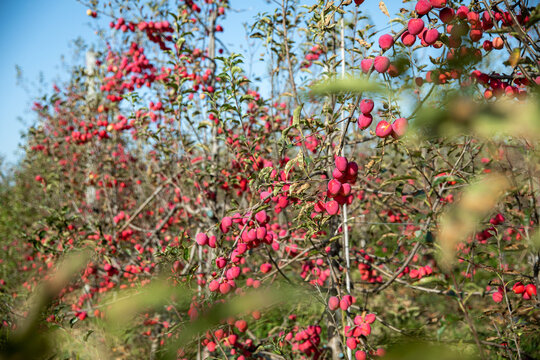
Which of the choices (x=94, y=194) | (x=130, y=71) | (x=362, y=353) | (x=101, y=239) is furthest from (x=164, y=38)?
(x=362, y=353)

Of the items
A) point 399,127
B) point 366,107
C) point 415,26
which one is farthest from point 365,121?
point 415,26

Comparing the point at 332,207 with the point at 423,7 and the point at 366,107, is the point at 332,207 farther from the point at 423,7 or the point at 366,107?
the point at 423,7

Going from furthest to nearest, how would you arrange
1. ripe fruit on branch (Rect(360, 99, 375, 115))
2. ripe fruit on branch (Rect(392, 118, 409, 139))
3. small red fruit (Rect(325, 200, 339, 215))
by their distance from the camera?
small red fruit (Rect(325, 200, 339, 215))
ripe fruit on branch (Rect(360, 99, 375, 115))
ripe fruit on branch (Rect(392, 118, 409, 139))

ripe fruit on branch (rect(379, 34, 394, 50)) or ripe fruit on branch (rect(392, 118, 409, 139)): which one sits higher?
ripe fruit on branch (rect(379, 34, 394, 50))

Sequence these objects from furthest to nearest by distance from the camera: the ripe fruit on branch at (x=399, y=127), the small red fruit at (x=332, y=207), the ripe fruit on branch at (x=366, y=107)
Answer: the small red fruit at (x=332, y=207) → the ripe fruit on branch at (x=366, y=107) → the ripe fruit on branch at (x=399, y=127)

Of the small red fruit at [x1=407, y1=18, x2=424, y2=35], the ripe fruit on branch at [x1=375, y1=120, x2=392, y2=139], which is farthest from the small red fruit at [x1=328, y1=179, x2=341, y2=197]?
the small red fruit at [x1=407, y1=18, x2=424, y2=35]

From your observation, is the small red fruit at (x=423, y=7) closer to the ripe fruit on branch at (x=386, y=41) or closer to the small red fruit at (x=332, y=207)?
the ripe fruit on branch at (x=386, y=41)

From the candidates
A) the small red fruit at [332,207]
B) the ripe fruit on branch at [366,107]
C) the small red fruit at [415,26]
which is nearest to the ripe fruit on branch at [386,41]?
the small red fruit at [415,26]

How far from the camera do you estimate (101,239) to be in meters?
2.46

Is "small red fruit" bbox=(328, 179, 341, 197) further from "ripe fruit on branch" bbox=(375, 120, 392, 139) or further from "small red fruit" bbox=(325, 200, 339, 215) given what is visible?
"ripe fruit on branch" bbox=(375, 120, 392, 139)

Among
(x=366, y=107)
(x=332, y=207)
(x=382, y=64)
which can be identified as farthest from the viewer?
(x=332, y=207)

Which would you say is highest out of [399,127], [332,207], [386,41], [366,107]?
[386,41]

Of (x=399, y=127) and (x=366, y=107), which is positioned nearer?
(x=399, y=127)

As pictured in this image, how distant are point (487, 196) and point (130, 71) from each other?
3.97m
